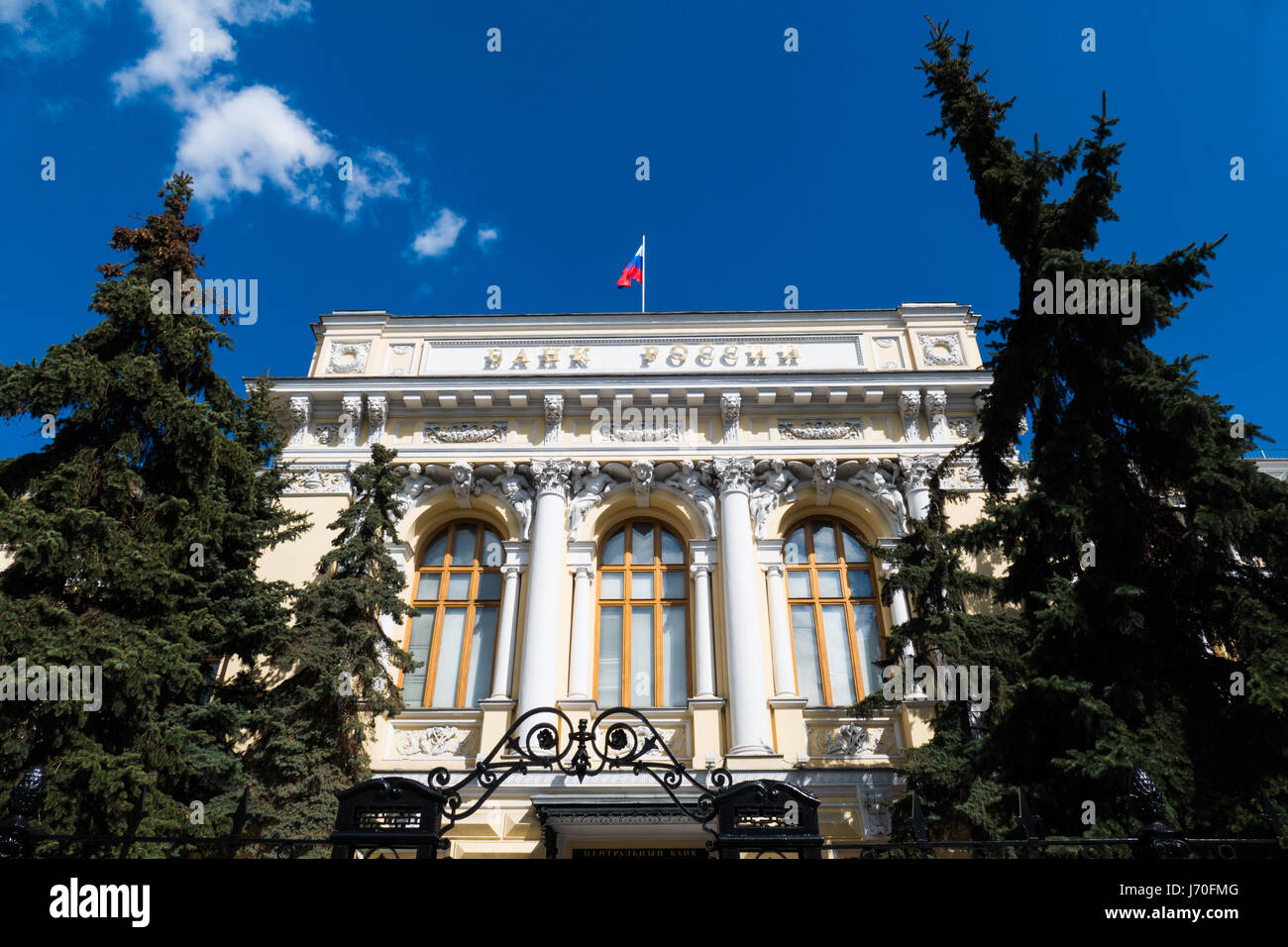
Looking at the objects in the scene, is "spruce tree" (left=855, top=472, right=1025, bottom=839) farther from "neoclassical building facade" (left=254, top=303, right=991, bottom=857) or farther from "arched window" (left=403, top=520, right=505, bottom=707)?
"arched window" (left=403, top=520, right=505, bottom=707)

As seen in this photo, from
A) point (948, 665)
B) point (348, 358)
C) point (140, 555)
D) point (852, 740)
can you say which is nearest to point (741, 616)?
point (852, 740)

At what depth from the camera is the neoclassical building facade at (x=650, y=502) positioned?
1359cm

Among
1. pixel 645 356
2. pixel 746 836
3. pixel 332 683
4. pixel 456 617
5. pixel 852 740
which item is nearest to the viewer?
pixel 746 836

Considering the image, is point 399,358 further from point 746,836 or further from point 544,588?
point 746,836

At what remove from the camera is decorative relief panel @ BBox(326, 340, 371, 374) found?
57.0 feet

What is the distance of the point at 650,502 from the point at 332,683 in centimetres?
697

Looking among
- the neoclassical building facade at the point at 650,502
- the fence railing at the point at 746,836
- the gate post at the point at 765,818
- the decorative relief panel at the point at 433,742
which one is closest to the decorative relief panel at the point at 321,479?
the neoclassical building facade at the point at 650,502

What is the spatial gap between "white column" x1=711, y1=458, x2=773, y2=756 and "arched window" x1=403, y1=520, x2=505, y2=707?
4.30 m

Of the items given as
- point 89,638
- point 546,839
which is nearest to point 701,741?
point 546,839

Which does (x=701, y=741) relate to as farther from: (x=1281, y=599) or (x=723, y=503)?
(x=1281, y=599)

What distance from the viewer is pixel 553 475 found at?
1563cm

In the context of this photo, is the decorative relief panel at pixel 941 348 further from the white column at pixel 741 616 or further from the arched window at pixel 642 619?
the arched window at pixel 642 619

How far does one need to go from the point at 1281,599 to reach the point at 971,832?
409 centimetres
